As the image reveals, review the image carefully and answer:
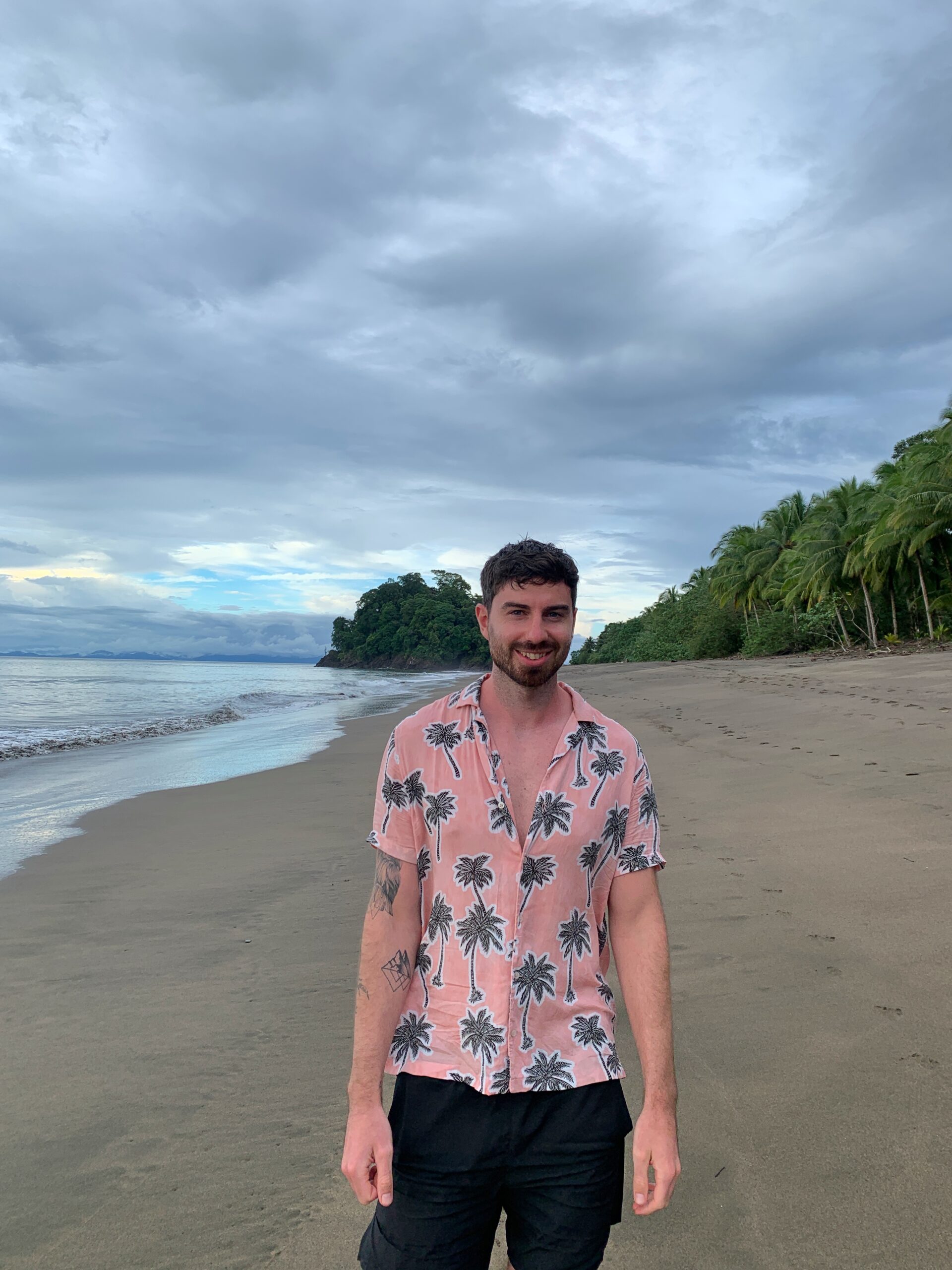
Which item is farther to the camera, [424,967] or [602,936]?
[602,936]

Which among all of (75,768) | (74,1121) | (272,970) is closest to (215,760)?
(75,768)

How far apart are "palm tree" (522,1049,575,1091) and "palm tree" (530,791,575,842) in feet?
1.41

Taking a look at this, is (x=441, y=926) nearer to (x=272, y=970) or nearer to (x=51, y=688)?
(x=272, y=970)

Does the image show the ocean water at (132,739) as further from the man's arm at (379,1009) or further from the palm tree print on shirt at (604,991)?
the palm tree print on shirt at (604,991)

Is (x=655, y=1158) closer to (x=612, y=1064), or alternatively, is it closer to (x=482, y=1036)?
(x=612, y=1064)

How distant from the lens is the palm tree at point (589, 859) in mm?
1814

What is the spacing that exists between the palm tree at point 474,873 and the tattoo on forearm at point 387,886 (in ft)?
0.42

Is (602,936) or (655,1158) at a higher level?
(602,936)

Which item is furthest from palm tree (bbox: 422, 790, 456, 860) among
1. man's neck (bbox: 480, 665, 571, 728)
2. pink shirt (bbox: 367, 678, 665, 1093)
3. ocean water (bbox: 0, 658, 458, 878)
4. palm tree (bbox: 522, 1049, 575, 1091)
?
ocean water (bbox: 0, 658, 458, 878)

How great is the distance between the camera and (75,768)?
13.0 metres

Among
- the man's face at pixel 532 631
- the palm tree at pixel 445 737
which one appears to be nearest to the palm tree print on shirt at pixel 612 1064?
the palm tree at pixel 445 737

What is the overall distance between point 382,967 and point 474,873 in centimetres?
27

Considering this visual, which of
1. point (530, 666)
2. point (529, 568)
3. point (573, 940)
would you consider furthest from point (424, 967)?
point (529, 568)

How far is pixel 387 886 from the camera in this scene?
72.6 inches
